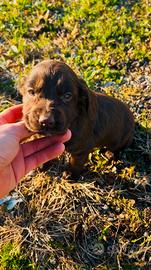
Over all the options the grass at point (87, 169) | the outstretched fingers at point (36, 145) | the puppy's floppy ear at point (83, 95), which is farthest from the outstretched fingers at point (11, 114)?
the grass at point (87, 169)

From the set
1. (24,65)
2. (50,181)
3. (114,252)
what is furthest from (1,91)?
(114,252)

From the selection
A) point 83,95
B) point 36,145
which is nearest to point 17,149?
point 36,145

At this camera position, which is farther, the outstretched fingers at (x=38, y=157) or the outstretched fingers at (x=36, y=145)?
the outstretched fingers at (x=38, y=157)

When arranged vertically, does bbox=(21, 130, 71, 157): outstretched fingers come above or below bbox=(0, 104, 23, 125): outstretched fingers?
below

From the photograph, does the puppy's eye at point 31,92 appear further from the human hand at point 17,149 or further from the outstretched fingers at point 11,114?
the outstretched fingers at point 11,114

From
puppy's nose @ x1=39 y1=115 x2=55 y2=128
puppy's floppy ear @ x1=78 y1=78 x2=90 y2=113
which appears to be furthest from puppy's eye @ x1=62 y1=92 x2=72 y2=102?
puppy's nose @ x1=39 y1=115 x2=55 y2=128

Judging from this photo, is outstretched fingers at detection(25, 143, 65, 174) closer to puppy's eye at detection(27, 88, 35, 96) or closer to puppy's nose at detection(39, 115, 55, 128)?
puppy's eye at detection(27, 88, 35, 96)

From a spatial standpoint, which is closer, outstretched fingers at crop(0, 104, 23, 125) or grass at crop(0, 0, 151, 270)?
outstretched fingers at crop(0, 104, 23, 125)

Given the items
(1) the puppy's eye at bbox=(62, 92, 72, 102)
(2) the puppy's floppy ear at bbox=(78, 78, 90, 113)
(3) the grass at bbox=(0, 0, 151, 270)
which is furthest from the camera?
(3) the grass at bbox=(0, 0, 151, 270)
